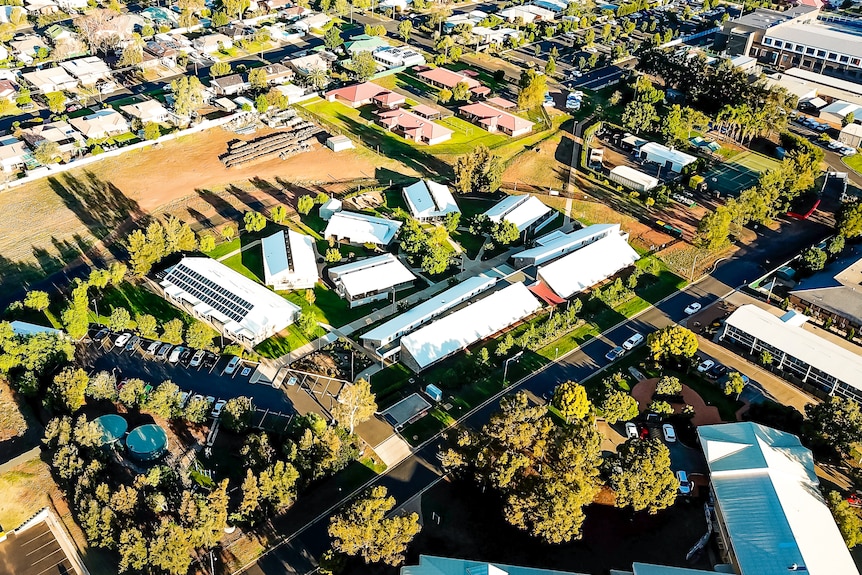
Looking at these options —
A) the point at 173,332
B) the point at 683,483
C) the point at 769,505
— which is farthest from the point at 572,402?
the point at 173,332

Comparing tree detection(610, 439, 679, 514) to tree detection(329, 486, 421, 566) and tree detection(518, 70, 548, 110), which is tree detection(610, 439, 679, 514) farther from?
tree detection(518, 70, 548, 110)

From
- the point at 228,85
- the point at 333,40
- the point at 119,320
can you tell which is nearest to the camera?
the point at 119,320

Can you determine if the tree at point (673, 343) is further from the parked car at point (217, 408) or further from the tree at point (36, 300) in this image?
the tree at point (36, 300)

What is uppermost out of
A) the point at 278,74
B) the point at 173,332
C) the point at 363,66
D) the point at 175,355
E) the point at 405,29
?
the point at 405,29

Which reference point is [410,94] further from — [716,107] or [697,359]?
[697,359]

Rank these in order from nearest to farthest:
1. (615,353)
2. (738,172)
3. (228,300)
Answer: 1. (615,353)
2. (228,300)
3. (738,172)

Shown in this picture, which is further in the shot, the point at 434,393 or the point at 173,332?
the point at 173,332

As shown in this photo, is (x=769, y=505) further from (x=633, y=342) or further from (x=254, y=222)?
(x=254, y=222)

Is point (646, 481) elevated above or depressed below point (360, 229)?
above
